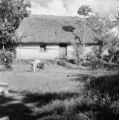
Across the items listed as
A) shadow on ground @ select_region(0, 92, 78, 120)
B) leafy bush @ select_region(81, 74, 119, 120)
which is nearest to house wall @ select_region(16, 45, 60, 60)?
shadow on ground @ select_region(0, 92, 78, 120)

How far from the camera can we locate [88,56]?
28656mm

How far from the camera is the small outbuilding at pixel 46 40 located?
95.2 feet

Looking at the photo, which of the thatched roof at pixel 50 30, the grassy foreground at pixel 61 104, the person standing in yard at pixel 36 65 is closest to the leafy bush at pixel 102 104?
the grassy foreground at pixel 61 104

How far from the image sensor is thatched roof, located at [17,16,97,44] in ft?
95.5

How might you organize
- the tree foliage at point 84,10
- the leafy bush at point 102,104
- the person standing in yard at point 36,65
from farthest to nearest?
the tree foliage at point 84,10
the person standing in yard at point 36,65
the leafy bush at point 102,104

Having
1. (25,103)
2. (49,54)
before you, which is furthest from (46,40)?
(25,103)

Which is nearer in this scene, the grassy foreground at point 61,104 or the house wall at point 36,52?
the grassy foreground at point 61,104

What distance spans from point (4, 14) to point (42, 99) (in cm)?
1804

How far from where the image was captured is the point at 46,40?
95.2ft

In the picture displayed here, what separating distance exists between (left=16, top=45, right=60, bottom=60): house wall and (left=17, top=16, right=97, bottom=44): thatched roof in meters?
0.97

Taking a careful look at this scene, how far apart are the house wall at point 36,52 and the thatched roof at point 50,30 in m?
0.97

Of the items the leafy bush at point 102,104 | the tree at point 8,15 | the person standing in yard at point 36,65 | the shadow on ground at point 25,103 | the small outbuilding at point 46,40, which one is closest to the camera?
the leafy bush at point 102,104

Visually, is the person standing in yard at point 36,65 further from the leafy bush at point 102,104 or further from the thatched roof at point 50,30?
the leafy bush at point 102,104

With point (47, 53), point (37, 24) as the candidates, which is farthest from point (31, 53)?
point (37, 24)
